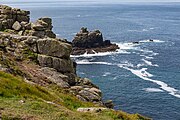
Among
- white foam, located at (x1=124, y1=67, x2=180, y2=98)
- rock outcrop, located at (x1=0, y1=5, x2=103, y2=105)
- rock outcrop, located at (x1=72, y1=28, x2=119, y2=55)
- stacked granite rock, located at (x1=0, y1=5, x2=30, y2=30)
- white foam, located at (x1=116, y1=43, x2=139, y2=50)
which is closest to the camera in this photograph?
rock outcrop, located at (x1=0, y1=5, x2=103, y2=105)

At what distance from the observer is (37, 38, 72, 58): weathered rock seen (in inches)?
1827

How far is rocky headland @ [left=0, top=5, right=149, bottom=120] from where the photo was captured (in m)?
23.7

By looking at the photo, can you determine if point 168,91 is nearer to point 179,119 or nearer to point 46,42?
point 179,119

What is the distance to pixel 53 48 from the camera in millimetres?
46438

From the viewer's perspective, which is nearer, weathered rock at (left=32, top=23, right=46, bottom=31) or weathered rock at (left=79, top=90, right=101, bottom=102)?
weathered rock at (left=79, top=90, right=101, bottom=102)

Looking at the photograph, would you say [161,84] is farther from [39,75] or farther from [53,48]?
[39,75]

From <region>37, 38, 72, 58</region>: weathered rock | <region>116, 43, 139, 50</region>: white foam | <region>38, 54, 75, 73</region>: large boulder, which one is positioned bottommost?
<region>116, 43, 139, 50</region>: white foam

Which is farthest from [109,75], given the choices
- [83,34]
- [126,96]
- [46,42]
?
[46,42]

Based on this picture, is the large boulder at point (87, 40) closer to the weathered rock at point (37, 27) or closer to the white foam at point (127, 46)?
the white foam at point (127, 46)

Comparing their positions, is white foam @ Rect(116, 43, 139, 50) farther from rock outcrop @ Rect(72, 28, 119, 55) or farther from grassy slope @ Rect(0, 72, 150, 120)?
grassy slope @ Rect(0, 72, 150, 120)

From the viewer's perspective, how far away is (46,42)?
46781mm

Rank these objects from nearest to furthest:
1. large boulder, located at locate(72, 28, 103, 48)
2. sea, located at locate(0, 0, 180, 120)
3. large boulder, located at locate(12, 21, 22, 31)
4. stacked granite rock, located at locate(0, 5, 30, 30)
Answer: large boulder, located at locate(12, 21, 22, 31) → stacked granite rock, located at locate(0, 5, 30, 30) → sea, located at locate(0, 0, 180, 120) → large boulder, located at locate(72, 28, 103, 48)

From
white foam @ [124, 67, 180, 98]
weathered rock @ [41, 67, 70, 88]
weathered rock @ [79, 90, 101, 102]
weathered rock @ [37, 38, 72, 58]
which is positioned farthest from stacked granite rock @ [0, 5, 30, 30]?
white foam @ [124, 67, 180, 98]

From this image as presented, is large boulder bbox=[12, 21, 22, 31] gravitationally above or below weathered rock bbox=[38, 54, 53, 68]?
above
